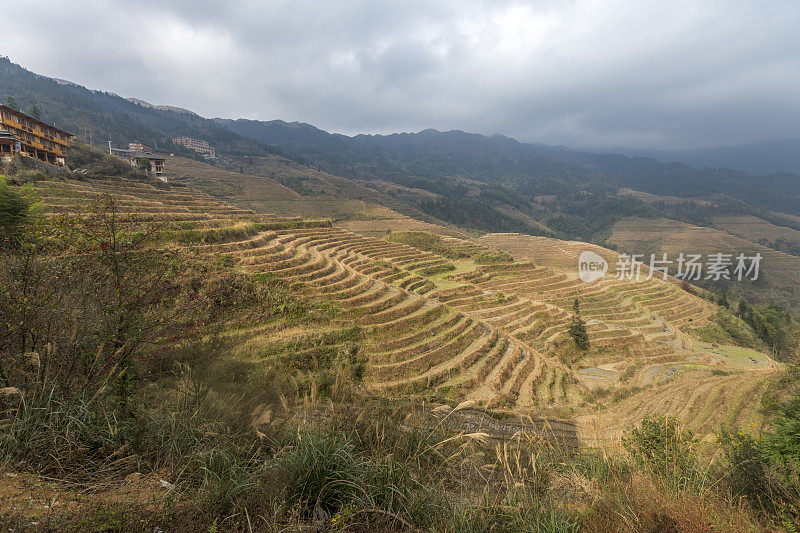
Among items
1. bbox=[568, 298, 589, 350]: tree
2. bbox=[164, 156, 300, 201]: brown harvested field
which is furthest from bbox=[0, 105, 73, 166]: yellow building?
bbox=[568, 298, 589, 350]: tree

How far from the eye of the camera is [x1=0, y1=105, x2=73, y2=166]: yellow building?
23.4 m

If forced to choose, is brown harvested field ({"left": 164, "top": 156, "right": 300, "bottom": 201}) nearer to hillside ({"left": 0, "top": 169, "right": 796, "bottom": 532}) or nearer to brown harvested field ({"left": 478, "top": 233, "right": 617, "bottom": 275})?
hillside ({"left": 0, "top": 169, "right": 796, "bottom": 532})

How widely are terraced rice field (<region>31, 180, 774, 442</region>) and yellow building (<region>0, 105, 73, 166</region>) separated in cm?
606

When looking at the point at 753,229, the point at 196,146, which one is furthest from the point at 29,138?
the point at 753,229

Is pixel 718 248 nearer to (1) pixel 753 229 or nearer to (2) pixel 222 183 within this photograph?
(1) pixel 753 229

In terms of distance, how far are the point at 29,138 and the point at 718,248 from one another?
135176 millimetres

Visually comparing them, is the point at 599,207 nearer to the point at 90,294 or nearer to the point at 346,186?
the point at 346,186

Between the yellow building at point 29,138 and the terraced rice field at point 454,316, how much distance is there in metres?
6.06

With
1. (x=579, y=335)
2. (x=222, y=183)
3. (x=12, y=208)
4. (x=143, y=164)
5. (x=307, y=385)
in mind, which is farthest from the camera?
(x=222, y=183)

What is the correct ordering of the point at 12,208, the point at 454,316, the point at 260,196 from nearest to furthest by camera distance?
the point at 12,208
the point at 454,316
the point at 260,196

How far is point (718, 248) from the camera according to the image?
8562 cm

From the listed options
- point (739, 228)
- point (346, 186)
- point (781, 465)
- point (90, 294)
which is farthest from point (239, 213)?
point (739, 228)

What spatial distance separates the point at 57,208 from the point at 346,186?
340 feet

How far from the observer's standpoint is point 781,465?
15.0ft
